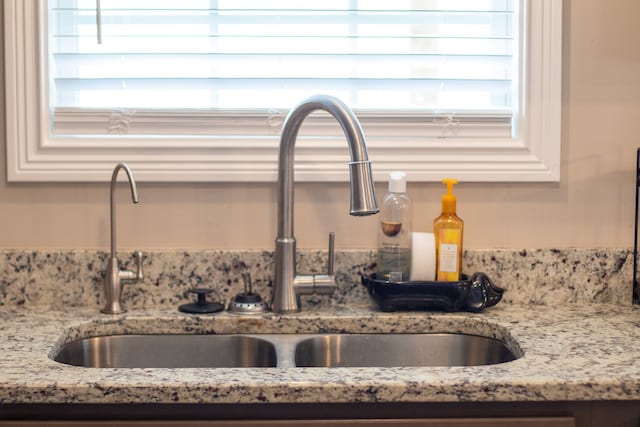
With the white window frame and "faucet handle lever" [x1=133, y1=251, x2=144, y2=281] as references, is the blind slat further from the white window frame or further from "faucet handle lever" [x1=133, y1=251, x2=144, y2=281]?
"faucet handle lever" [x1=133, y1=251, x2=144, y2=281]

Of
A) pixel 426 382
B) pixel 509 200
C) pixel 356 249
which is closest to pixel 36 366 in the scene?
pixel 426 382

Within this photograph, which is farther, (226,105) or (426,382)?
(226,105)

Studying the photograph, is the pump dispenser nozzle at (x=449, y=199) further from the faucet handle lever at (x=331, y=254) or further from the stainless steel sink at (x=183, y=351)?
the stainless steel sink at (x=183, y=351)

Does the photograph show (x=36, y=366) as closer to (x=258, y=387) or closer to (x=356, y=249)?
(x=258, y=387)

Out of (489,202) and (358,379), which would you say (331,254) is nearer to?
(489,202)

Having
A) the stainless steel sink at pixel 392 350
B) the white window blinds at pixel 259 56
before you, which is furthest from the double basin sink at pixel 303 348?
the white window blinds at pixel 259 56

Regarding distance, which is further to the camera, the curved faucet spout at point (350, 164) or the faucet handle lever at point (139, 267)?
the faucet handle lever at point (139, 267)

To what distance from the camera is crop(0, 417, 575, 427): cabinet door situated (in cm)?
108

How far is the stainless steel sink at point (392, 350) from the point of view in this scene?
4.91 feet

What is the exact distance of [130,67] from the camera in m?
1.70

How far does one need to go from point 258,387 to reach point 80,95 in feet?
2.98

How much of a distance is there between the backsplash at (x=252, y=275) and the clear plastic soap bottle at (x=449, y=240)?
0.30 ft

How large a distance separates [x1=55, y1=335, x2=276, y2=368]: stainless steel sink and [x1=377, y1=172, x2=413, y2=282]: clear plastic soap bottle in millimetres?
300

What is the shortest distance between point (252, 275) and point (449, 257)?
1.34ft
